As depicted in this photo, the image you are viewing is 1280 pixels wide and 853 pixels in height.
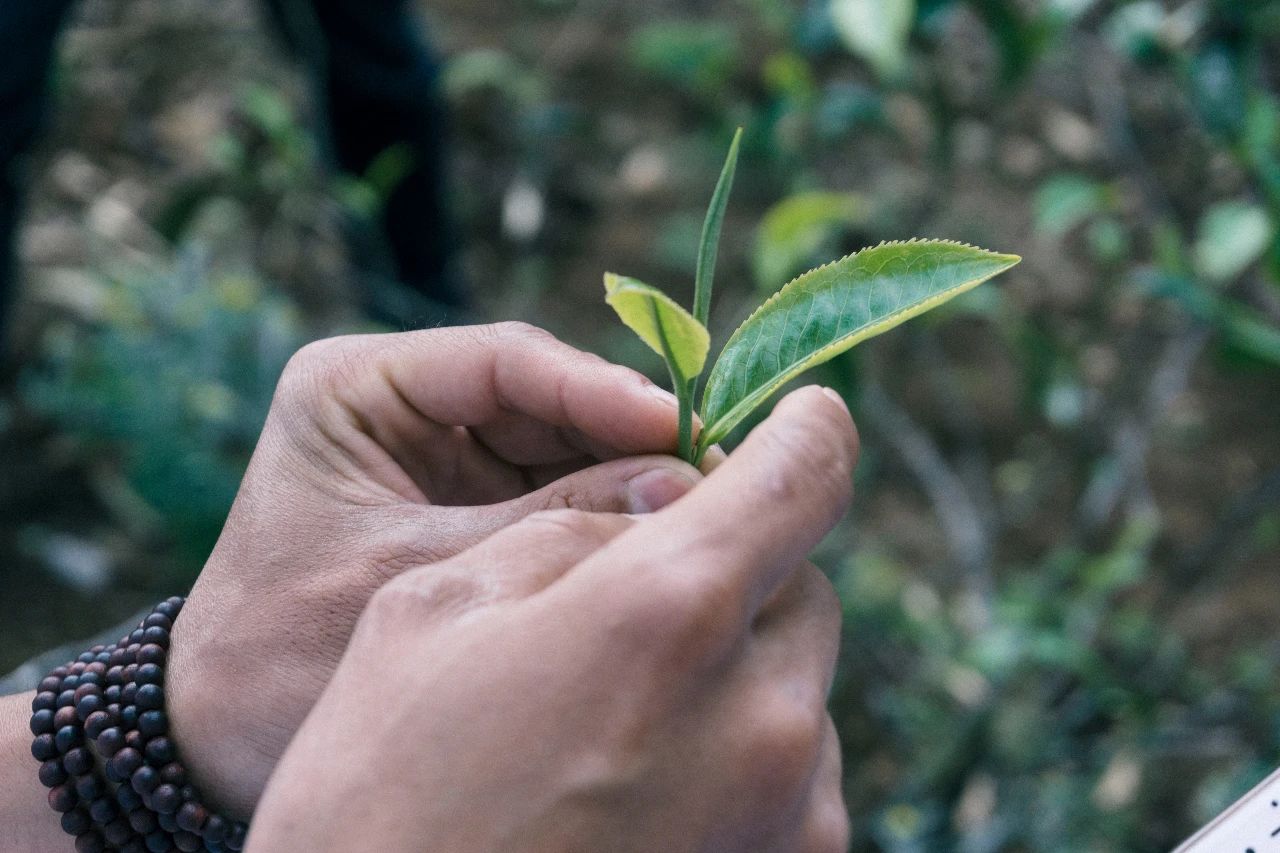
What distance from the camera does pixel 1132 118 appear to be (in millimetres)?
1724

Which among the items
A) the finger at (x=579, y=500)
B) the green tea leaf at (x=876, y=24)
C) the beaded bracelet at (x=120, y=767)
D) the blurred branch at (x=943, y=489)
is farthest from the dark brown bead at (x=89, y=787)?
the blurred branch at (x=943, y=489)

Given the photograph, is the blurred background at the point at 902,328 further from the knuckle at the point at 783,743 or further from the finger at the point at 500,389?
the knuckle at the point at 783,743

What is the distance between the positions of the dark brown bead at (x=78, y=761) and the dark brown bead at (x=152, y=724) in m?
0.03

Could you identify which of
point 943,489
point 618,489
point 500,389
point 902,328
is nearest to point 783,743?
point 618,489

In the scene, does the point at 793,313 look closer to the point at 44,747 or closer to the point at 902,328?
the point at 44,747

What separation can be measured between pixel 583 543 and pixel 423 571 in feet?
0.22

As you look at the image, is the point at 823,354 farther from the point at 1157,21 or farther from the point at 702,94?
the point at 702,94

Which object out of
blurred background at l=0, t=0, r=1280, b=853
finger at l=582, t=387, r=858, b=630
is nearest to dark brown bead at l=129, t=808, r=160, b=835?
finger at l=582, t=387, r=858, b=630

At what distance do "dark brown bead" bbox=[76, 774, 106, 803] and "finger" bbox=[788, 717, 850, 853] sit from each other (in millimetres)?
370

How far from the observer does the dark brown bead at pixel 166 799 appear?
580mm

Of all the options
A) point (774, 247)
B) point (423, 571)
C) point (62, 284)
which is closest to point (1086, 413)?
point (774, 247)

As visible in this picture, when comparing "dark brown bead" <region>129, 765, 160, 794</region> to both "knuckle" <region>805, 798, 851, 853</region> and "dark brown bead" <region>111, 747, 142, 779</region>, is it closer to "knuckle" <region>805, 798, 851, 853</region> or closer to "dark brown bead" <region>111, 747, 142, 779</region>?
"dark brown bead" <region>111, 747, 142, 779</region>

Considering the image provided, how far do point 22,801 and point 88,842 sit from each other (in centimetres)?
6

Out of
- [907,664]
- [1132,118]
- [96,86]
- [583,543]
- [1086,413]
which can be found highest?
[583,543]
